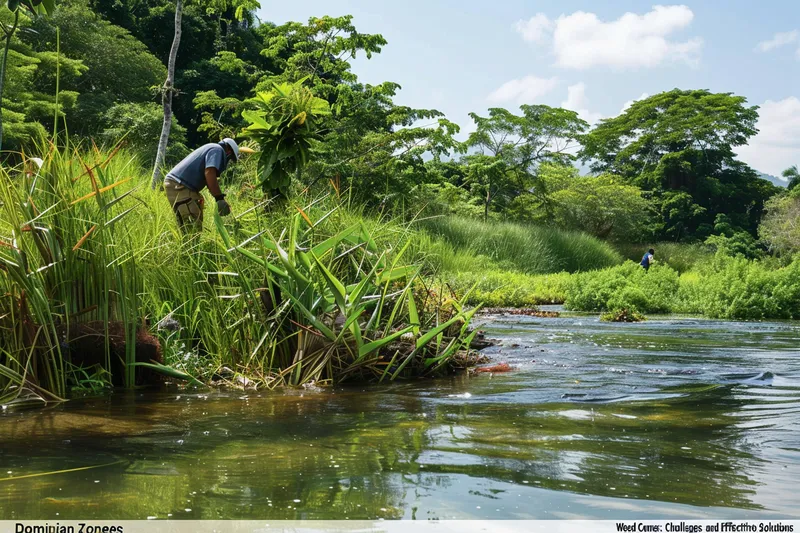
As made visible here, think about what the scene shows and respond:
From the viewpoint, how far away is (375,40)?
20.7 m

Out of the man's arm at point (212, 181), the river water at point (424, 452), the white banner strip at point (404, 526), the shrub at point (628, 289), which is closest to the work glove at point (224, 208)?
the man's arm at point (212, 181)

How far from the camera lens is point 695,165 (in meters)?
45.8

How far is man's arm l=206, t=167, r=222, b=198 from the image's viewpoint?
6.29 m

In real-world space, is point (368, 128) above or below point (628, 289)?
above

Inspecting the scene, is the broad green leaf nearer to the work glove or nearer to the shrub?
the work glove

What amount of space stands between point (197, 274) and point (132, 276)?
639mm

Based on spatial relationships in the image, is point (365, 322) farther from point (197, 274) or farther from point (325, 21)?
point (325, 21)

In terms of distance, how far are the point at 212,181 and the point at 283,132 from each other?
0.85 meters

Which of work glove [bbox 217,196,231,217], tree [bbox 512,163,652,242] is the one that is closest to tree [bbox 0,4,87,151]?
work glove [bbox 217,196,231,217]

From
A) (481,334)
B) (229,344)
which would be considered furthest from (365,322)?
(481,334)

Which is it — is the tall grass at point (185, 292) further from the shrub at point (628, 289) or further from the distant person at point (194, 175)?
the shrub at point (628, 289)

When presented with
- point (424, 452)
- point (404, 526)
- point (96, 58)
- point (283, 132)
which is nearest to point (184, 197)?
point (283, 132)

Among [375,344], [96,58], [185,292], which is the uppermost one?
[96,58]

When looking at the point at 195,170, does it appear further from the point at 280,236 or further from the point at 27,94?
the point at 27,94
